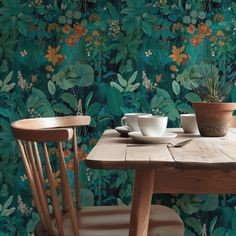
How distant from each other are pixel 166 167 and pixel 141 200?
18 cm

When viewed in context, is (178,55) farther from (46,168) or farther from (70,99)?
(46,168)

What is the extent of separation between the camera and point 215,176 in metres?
1.21

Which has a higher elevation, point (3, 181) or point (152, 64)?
point (152, 64)

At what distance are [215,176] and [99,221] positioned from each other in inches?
22.7

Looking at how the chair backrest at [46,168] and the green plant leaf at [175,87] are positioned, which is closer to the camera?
the chair backrest at [46,168]

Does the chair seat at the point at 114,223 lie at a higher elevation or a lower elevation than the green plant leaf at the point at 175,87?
lower

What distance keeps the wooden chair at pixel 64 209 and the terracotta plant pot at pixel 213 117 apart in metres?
0.38

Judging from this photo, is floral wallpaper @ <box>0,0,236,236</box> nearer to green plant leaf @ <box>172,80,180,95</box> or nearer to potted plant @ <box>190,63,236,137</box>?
green plant leaf @ <box>172,80,180,95</box>

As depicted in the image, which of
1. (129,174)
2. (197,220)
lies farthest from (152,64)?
(197,220)

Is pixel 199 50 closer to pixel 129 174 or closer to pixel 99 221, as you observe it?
pixel 129 174

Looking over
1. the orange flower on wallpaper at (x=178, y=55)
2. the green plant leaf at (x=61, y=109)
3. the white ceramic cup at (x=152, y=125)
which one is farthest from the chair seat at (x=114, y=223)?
the orange flower on wallpaper at (x=178, y=55)

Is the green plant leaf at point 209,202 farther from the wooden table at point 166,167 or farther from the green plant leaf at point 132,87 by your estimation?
the wooden table at point 166,167

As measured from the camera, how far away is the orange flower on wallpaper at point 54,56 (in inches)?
92.2

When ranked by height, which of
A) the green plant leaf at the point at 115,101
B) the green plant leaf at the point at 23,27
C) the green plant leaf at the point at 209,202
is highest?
the green plant leaf at the point at 23,27
